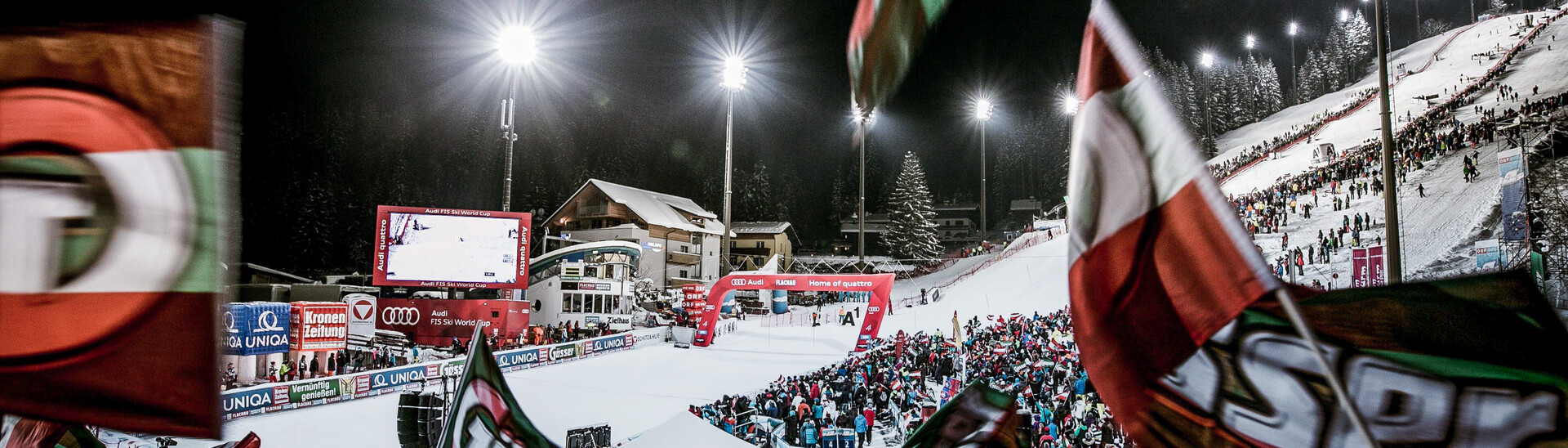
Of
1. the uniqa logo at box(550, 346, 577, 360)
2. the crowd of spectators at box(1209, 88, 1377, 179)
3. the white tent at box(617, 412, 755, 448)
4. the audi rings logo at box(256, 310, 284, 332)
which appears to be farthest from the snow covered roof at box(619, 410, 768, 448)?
the crowd of spectators at box(1209, 88, 1377, 179)

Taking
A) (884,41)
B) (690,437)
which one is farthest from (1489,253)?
(884,41)

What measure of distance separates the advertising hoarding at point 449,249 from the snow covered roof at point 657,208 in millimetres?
18529

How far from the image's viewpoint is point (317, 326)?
64.0ft

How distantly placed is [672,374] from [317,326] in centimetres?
916

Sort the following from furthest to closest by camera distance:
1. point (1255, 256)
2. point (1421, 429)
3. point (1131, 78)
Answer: point (1131, 78) < point (1255, 256) < point (1421, 429)

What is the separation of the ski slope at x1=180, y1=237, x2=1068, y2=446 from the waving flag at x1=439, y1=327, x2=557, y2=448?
4.27m

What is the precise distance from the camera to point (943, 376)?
60.6 feet

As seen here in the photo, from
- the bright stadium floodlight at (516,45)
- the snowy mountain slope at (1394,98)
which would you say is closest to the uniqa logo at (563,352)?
the bright stadium floodlight at (516,45)

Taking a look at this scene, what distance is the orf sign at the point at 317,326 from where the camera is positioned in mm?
19219

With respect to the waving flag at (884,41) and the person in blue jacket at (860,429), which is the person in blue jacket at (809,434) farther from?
the waving flag at (884,41)

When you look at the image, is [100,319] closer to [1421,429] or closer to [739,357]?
[1421,429]

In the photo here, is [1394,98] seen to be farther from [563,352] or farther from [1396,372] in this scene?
[1396,372]

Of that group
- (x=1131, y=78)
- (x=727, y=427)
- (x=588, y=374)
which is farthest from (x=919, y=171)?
(x=1131, y=78)

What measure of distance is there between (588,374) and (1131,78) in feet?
70.6
